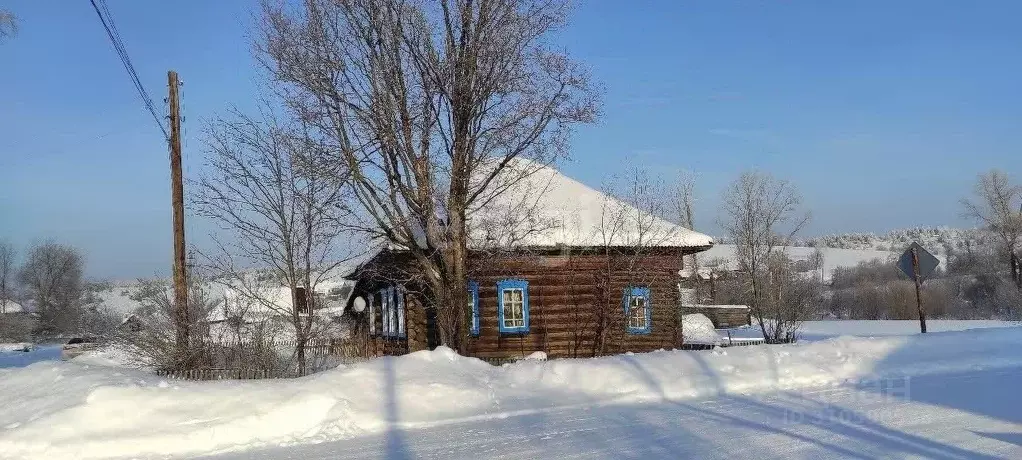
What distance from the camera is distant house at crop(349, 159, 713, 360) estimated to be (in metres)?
21.5

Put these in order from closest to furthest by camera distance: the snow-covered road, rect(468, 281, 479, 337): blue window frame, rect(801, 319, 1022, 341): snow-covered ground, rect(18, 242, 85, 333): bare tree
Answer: the snow-covered road → rect(468, 281, 479, 337): blue window frame → rect(801, 319, 1022, 341): snow-covered ground → rect(18, 242, 85, 333): bare tree

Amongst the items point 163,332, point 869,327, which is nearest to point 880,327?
point 869,327

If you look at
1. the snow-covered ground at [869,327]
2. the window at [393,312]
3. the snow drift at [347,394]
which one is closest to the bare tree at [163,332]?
the snow drift at [347,394]

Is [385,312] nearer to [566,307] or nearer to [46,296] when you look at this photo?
[566,307]

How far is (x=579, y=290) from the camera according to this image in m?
22.1

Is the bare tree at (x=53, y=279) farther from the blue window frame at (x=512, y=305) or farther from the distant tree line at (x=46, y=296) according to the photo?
the blue window frame at (x=512, y=305)

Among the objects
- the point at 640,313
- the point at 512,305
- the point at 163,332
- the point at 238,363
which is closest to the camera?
the point at 163,332

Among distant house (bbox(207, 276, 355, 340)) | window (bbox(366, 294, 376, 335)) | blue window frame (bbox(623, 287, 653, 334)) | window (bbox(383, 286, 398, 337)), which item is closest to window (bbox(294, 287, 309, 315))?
distant house (bbox(207, 276, 355, 340))

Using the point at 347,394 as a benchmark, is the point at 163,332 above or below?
above

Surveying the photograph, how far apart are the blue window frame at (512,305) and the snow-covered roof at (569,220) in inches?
59.1

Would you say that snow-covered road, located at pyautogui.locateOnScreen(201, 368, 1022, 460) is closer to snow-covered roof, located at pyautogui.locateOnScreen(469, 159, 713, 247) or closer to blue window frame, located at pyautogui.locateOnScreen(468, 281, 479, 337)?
snow-covered roof, located at pyautogui.locateOnScreen(469, 159, 713, 247)

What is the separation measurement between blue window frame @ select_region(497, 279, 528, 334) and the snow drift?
27.1ft

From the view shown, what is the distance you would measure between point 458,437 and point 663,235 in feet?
45.9

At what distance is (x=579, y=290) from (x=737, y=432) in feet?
42.8
